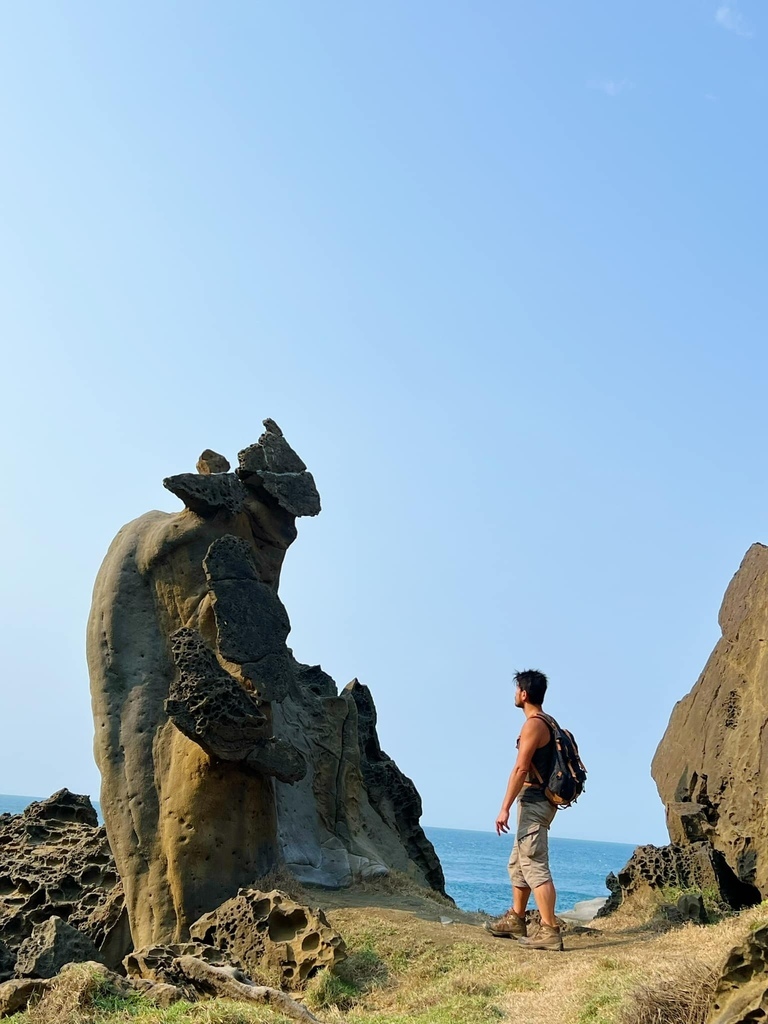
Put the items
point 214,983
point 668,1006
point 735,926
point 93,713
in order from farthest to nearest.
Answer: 1. point 93,713
2. point 735,926
3. point 214,983
4. point 668,1006

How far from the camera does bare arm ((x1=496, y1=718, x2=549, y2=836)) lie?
6719mm

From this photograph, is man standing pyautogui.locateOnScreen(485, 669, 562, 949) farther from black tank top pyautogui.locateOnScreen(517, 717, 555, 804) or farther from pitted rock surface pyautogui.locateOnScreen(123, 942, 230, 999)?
pitted rock surface pyautogui.locateOnScreen(123, 942, 230, 999)

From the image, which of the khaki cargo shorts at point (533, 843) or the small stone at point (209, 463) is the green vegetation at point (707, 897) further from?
the small stone at point (209, 463)

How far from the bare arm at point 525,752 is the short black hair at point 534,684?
152 millimetres

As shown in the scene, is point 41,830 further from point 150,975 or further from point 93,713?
point 150,975

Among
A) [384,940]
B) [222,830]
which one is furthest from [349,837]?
[384,940]

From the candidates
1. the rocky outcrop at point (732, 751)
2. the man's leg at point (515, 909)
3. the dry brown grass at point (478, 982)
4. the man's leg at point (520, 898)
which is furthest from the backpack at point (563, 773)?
the rocky outcrop at point (732, 751)

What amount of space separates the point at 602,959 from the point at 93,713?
4499 mm

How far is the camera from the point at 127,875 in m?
8.23

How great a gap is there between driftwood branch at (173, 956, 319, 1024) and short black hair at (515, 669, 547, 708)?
2.37 meters

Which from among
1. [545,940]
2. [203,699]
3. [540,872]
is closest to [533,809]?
[540,872]

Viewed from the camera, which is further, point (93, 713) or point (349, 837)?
point (349, 837)

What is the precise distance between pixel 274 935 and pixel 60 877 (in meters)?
3.53

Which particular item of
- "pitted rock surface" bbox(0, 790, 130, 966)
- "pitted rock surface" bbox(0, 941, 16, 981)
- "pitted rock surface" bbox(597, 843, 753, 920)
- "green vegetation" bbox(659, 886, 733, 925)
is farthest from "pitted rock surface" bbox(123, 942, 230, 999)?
"pitted rock surface" bbox(597, 843, 753, 920)
